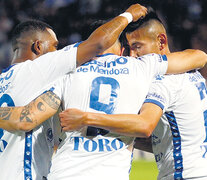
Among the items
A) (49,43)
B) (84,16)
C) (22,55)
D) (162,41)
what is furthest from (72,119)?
(84,16)

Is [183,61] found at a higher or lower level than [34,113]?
higher

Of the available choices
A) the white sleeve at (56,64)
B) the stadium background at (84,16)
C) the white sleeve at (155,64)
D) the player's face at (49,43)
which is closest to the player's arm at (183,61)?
the white sleeve at (155,64)

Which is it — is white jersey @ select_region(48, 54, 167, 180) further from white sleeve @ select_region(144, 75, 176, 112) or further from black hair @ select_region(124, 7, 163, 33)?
black hair @ select_region(124, 7, 163, 33)

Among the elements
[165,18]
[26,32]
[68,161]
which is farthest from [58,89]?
[165,18]

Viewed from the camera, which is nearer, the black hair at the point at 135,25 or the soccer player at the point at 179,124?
the soccer player at the point at 179,124

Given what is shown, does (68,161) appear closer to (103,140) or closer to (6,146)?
(103,140)

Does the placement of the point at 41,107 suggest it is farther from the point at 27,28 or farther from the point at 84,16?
the point at 84,16

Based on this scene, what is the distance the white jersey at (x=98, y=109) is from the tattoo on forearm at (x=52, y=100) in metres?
0.03

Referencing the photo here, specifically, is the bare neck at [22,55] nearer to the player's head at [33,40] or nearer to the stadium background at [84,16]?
the player's head at [33,40]

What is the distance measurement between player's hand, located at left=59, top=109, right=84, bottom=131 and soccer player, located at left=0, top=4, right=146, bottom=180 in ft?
1.14

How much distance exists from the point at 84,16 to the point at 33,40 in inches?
387

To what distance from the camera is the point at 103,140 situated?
2.85m

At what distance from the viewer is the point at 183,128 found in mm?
3230

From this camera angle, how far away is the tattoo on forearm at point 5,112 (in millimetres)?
2947
